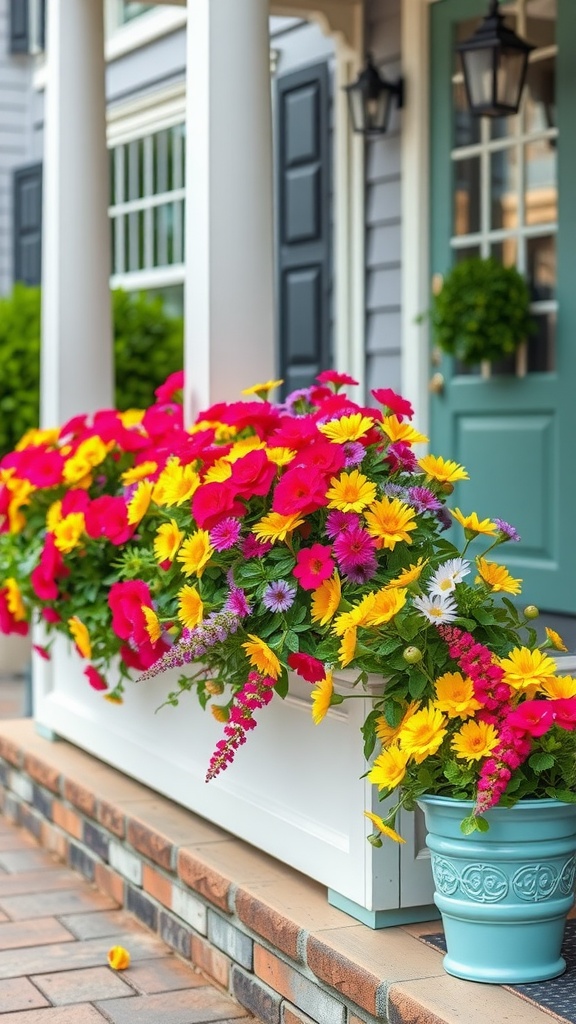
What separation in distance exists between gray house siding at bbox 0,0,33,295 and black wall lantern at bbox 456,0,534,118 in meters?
4.67

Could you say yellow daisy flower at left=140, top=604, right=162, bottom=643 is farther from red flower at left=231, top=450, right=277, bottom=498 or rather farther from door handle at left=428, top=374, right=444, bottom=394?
door handle at left=428, top=374, right=444, bottom=394

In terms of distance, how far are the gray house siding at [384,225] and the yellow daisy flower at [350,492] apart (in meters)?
2.72

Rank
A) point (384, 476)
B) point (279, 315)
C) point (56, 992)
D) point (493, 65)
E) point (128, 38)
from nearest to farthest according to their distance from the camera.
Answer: point (384, 476)
point (56, 992)
point (493, 65)
point (279, 315)
point (128, 38)

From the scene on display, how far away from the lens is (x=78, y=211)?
14.1 ft

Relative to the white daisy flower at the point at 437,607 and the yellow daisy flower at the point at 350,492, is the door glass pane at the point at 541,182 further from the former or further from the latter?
the white daisy flower at the point at 437,607

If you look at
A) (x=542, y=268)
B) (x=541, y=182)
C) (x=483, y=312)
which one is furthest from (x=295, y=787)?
(x=541, y=182)

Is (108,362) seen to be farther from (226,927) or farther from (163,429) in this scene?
(226,927)

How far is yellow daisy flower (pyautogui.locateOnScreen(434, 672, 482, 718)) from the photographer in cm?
221

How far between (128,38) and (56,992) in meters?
5.03

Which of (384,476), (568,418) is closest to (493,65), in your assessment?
(568,418)

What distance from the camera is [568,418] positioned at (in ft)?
14.4

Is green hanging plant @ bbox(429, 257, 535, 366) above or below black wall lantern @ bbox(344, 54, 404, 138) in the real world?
below

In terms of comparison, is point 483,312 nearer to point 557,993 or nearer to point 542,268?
point 542,268

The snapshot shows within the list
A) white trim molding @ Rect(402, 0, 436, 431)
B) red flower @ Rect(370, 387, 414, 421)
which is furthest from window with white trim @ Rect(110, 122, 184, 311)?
red flower @ Rect(370, 387, 414, 421)
